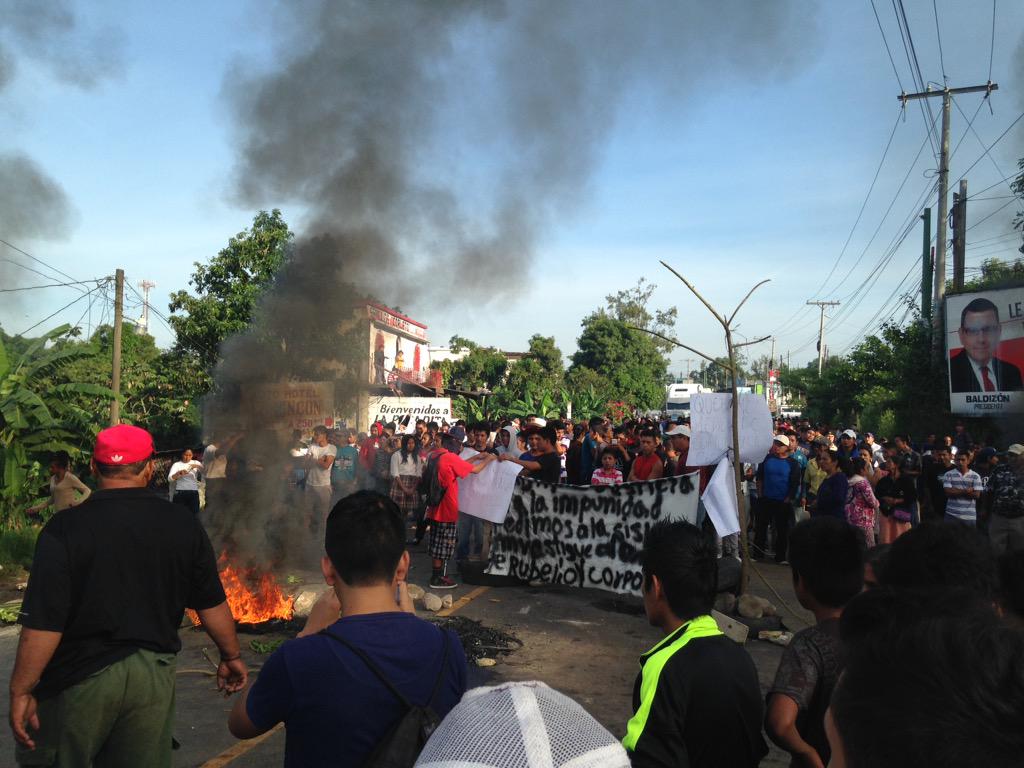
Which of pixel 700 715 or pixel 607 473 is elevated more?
pixel 607 473

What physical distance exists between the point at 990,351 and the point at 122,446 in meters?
20.5

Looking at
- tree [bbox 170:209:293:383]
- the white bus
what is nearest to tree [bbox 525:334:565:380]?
the white bus

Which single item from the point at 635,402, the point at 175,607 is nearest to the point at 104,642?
the point at 175,607

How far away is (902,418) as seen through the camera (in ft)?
69.6

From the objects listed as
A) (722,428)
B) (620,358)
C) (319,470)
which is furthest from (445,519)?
(620,358)

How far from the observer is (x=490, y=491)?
8.89m

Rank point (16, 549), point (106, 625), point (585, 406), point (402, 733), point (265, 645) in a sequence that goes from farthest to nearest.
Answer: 1. point (585, 406)
2. point (16, 549)
3. point (265, 645)
4. point (106, 625)
5. point (402, 733)

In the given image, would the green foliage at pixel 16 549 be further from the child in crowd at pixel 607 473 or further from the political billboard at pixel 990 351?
the political billboard at pixel 990 351

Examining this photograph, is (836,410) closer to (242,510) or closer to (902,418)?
(902,418)

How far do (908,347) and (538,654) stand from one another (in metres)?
19.5

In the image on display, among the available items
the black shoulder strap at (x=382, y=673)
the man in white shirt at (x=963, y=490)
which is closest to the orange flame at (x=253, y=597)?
the black shoulder strap at (x=382, y=673)

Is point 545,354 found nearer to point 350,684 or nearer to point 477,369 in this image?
point 477,369

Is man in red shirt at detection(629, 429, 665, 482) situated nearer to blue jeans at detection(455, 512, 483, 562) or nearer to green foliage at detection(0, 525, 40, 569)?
blue jeans at detection(455, 512, 483, 562)

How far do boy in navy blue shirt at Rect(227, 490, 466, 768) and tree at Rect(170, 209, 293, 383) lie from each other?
1395cm
